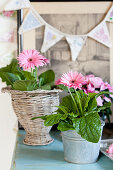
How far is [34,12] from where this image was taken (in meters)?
1.48

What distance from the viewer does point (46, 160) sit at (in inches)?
38.2

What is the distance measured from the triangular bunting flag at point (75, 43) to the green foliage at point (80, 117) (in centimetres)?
52

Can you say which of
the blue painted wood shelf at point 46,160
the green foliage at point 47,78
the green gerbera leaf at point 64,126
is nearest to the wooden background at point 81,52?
the green foliage at point 47,78

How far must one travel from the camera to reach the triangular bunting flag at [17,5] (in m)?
1.47

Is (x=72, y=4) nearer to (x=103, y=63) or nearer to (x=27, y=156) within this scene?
(x=103, y=63)

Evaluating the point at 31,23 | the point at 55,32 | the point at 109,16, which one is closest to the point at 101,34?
the point at 109,16

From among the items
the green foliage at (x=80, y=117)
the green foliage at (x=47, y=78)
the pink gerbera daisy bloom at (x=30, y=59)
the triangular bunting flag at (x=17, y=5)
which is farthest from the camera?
the triangular bunting flag at (x=17, y=5)

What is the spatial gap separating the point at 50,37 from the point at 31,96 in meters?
0.49

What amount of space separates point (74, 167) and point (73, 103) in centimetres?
21

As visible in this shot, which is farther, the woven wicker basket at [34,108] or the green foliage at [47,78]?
the green foliage at [47,78]

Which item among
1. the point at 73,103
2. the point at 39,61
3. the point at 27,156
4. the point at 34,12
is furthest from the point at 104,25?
the point at 27,156

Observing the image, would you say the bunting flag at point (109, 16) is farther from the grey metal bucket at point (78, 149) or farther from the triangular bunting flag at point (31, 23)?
the grey metal bucket at point (78, 149)

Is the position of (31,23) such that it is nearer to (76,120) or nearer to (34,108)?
(34,108)

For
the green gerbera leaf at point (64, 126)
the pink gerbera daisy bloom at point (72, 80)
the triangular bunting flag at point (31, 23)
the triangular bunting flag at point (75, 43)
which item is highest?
the triangular bunting flag at point (31, 23)
